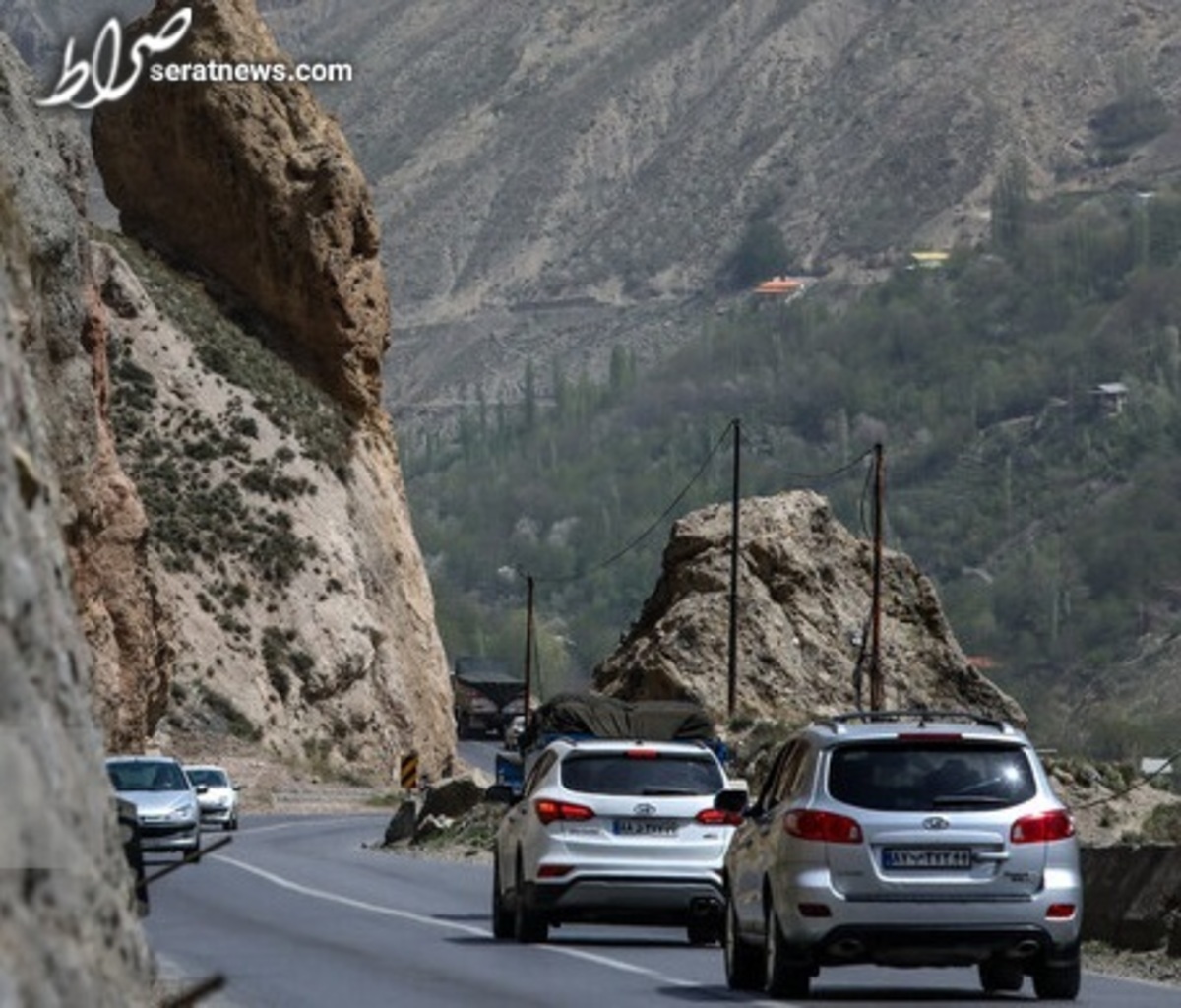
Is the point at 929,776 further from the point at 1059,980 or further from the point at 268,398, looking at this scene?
the point at 268,398

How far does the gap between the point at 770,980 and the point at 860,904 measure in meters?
1.05

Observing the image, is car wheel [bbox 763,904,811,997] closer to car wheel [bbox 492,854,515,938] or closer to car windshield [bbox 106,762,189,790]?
car wheel [bbox 492,854,515,938]

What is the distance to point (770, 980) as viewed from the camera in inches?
766

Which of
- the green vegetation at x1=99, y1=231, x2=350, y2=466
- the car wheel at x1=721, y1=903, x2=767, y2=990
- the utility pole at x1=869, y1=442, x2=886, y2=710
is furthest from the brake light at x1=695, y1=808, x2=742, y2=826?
the green vegetation at x1=99, y1=231, x2=350, y2=466

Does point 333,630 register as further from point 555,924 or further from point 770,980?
point 770,980

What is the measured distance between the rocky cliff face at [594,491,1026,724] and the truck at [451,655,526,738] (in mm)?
58267

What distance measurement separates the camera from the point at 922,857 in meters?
Answer: 18.7

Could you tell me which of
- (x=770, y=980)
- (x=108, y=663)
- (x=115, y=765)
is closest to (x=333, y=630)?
(x=108, y=663)

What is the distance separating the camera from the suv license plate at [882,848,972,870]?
1870 centimetres

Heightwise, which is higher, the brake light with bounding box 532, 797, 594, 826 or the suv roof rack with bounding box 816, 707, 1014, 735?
the suv roof rack with bounding box 816, 707, 1014, 735

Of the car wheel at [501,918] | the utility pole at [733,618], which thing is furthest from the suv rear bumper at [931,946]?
the utility pole at [733,618]

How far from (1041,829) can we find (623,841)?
716 cm

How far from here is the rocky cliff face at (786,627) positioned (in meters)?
73.2

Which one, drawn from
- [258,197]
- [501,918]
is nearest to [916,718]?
[501,918]
